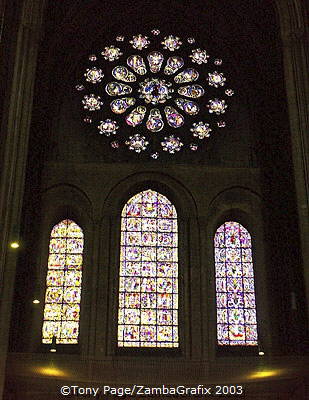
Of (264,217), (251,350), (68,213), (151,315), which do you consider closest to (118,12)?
(68,213)

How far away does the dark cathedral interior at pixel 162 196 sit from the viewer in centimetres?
1226

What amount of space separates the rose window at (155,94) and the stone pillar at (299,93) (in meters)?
4.25

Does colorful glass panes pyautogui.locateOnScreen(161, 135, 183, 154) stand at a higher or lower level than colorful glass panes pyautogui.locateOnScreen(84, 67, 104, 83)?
lower

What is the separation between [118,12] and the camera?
17141 mm

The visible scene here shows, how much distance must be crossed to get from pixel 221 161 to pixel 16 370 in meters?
6.61

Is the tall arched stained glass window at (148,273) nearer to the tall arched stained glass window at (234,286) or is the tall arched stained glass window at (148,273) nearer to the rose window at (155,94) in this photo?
the tall arched stained glass window at (234,286)

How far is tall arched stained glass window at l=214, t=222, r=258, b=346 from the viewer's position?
1390 cm

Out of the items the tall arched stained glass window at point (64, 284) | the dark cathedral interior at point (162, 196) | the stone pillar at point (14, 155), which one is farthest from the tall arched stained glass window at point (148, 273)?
the stone pillar at point (14, 155)

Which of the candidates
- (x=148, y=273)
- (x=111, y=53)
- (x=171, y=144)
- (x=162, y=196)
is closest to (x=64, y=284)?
(x=148, y=273)

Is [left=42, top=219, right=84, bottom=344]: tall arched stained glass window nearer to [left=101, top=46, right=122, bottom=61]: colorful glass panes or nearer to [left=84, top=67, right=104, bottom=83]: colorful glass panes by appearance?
[left=84, top=67, right=104, bottom=83]: colorful glass panes

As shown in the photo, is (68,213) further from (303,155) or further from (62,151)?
(303,155)

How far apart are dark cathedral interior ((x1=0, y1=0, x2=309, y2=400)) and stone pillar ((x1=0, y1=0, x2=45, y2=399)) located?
4cm

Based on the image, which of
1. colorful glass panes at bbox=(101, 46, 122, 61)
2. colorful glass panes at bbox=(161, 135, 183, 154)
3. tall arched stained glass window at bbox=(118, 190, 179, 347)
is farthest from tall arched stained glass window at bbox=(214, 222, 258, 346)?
colorful glass panes at bbox=(101, 46, 122, 61)

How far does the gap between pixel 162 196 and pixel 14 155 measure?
17.6ft
